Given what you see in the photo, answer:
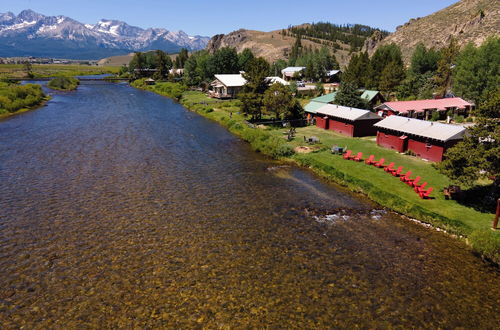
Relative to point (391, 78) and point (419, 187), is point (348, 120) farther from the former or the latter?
point (391, 78)

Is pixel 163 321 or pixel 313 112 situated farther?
pixel 313 112

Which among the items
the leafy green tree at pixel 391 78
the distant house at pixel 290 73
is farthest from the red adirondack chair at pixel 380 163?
the distant house at pixel 290 73

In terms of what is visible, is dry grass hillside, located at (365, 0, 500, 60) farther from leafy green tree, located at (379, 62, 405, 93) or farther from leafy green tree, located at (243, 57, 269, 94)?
leafy green tree, located at (243, 57, 269, 94)

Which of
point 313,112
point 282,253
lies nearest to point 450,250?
point 282,253

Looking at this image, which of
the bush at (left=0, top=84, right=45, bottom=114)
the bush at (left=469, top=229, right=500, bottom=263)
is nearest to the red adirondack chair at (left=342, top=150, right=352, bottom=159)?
the bush at (left=469, top=229, right=500, bottom=263)

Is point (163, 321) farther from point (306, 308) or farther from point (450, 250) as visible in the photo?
point (450, 250)
